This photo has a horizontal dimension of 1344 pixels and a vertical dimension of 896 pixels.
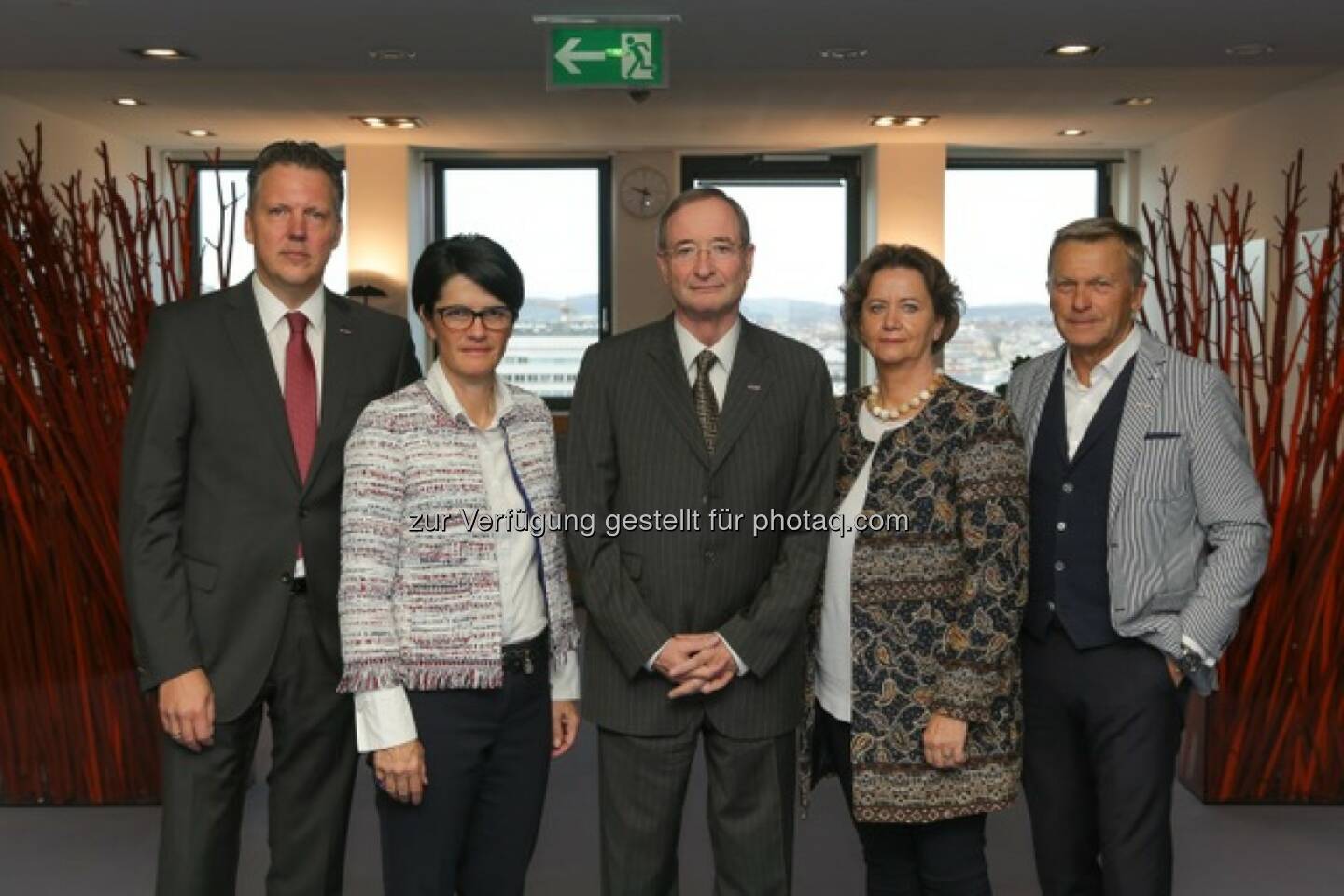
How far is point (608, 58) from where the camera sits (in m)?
4.77

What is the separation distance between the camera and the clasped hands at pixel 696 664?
2.19 metres

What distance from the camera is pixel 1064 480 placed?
7.95 feet

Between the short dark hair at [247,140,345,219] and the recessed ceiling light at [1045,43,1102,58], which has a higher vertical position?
the recessed ceiling light at [1045,43,1102,58]

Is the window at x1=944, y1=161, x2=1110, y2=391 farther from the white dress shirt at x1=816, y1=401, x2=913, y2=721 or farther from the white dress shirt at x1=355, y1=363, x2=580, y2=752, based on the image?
the white dress shirt at x1=355, y1=363, x2=580, y2=752

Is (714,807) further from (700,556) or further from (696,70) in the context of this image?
(696,70)

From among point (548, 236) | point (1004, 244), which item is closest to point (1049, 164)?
point (1004, 244)

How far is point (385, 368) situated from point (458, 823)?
814 mm

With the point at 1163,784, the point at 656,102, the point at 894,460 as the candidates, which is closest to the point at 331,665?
the point at 894,460

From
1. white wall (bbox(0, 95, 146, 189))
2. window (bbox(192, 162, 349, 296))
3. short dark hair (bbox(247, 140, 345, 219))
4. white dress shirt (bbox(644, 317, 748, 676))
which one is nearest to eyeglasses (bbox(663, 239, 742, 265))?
white dress shirt (bbox(644, 317, 748, 676))

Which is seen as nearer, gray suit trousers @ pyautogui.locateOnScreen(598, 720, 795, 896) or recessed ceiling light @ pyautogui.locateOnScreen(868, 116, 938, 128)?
gray suit trousers @ pyautogui.locateOnScreen(598, 720, 795, 896)

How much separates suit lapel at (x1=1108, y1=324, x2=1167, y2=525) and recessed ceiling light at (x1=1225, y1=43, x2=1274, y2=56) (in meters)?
3.25

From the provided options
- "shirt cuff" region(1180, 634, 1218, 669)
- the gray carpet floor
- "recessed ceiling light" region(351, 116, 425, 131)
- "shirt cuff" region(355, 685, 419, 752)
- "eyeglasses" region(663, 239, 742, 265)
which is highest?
"recessed ceiling light" region(351, 116, 425, 131)

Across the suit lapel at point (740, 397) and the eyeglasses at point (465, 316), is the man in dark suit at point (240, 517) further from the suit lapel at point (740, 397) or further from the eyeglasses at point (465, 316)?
the suit lapel at point (740, 397)

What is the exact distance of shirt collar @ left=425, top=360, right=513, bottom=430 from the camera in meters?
2.20
